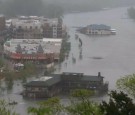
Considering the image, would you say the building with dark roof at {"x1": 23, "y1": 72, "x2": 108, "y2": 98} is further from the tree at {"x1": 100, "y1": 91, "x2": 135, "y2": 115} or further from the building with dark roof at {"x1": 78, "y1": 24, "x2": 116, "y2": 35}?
the building with dark roof at {"x1": 78, "y1": 24, "x2": 116, "y2": 35}

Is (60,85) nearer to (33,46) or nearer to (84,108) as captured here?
(33,46)

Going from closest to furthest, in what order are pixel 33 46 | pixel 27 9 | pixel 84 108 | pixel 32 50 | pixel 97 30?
pixel 84 108, pixel 32 50, pixel 33 46, pixel 97 30, pixel 27 9

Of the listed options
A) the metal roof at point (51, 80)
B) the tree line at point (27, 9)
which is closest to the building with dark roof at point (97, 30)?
the tree line at point (27, 9)

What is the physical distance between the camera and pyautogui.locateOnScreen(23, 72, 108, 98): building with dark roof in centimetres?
765

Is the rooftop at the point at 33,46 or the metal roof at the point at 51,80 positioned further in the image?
the rooftop at the point at 33,46

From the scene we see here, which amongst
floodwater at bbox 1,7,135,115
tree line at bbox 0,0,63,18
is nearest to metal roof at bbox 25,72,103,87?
floodwater at bbox 1,7,135,115

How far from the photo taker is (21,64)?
10.3 m

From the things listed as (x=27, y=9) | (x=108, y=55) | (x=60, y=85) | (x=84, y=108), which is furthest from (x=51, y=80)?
(x=27, y=9)

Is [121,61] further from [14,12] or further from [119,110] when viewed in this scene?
[14,12]

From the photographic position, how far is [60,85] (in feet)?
26.2

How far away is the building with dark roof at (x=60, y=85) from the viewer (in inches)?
301

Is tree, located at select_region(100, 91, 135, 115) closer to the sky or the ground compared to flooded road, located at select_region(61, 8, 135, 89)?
closer to the sky

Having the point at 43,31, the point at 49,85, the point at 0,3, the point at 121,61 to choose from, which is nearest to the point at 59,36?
the point at 43,31

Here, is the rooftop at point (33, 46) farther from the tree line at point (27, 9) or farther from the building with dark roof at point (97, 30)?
the tree line at point (27, 9)
